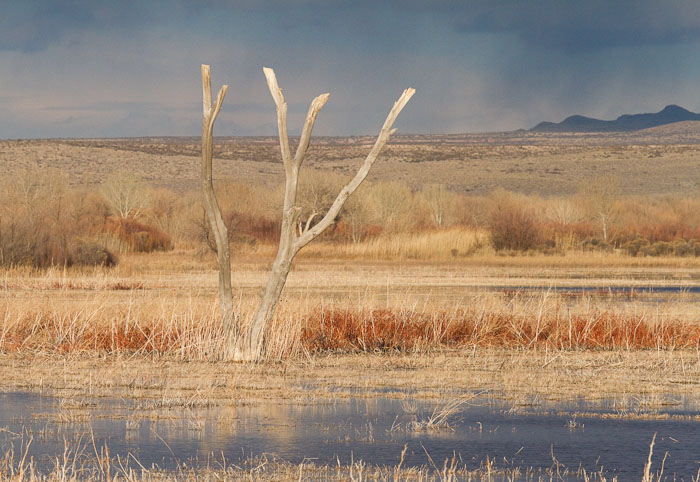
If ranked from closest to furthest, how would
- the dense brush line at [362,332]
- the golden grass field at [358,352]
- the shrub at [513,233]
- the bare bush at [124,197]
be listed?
1. the golden grass field at [358,352]
2. the dense brush line at [362,332]
3. the shrub at [513,233]
4. the bare bush at [124,197]

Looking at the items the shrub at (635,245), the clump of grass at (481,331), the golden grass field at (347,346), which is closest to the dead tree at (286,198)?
the golden grass field at (347,346)

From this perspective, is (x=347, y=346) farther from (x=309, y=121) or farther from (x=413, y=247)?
(x=413, y=247)

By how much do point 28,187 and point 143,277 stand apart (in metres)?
24.8

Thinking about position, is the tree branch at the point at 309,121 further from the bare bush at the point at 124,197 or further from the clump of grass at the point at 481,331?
the bare bush at the point at 124,197

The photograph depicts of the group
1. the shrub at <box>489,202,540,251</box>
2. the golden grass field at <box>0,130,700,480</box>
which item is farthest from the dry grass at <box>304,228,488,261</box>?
the golden grass field at <box>0,130,700,480</box>

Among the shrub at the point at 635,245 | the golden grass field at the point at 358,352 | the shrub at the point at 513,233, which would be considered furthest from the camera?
the shrub at the point at 635,245

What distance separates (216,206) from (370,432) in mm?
6533

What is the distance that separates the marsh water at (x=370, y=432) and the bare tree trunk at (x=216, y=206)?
3.94 meters

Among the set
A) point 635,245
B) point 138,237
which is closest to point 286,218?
point 138,237

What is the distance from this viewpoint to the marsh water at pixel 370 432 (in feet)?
31.5

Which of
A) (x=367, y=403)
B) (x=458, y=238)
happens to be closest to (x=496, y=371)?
(x=367, y=403)

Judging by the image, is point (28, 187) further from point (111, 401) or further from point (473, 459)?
point (473, 459)

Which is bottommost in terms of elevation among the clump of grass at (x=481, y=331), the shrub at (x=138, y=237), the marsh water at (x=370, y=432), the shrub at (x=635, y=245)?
the shrub at (x=635, y=245)

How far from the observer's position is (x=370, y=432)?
10820mm
